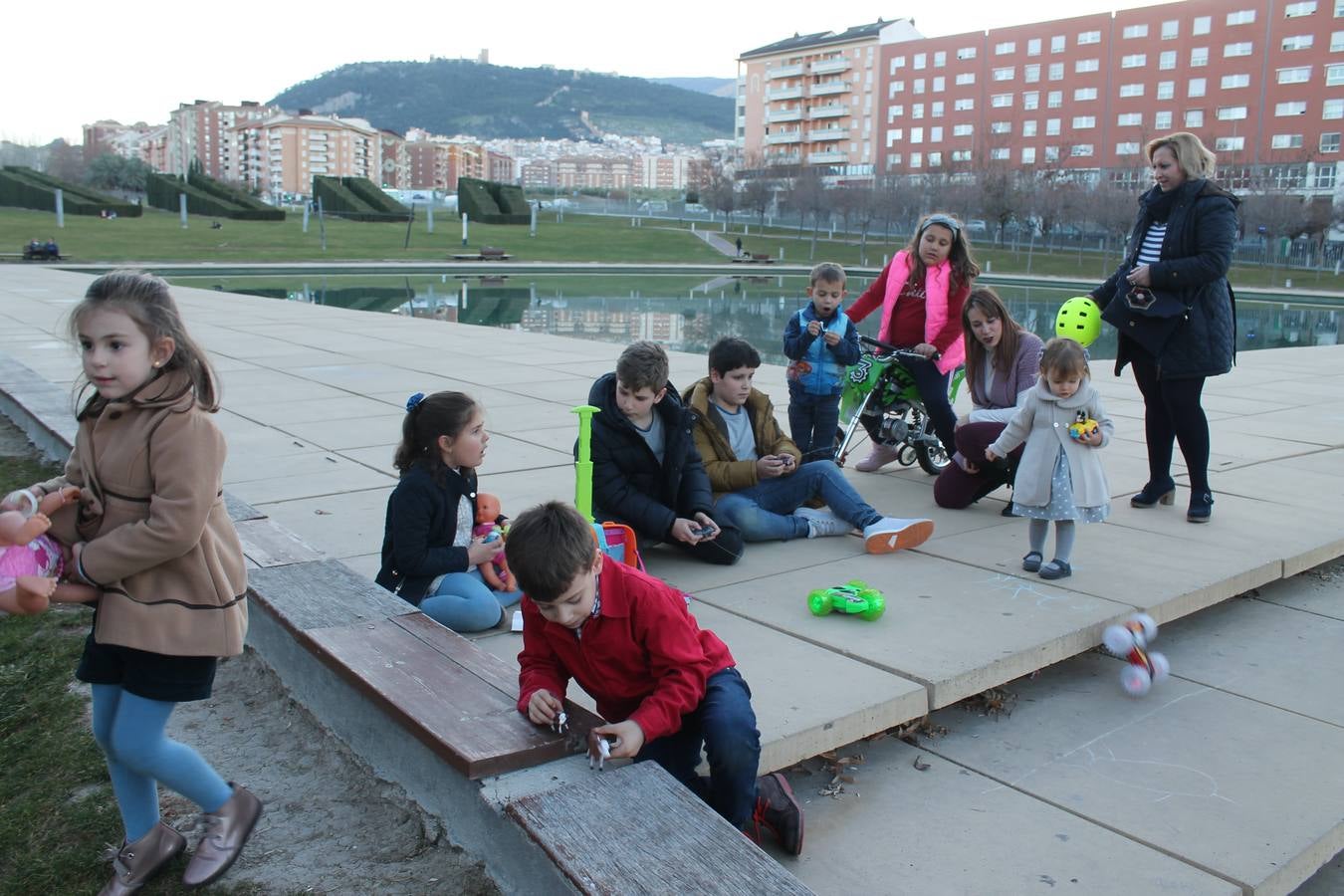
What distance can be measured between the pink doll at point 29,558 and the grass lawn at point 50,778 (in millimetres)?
804

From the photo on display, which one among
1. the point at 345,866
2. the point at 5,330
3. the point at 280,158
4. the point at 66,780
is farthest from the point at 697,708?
the point at 280,158

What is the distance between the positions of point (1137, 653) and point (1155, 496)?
2.42 m

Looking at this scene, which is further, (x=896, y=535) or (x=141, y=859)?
(x=896, y=535)

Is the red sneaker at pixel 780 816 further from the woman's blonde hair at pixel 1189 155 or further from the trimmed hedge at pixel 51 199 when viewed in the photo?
the trimmed hedge at pixel 51 199

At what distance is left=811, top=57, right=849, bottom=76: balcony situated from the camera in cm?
11056

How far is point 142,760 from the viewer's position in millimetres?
2873

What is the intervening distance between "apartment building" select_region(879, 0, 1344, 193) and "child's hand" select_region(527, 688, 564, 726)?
7282 cm

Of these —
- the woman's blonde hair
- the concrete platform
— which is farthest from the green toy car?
the woman's blonde hair

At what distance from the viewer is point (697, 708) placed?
117 inches

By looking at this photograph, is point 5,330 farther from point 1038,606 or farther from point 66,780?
point 1038,606

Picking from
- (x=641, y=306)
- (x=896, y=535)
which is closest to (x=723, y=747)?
(x=896, y=535)

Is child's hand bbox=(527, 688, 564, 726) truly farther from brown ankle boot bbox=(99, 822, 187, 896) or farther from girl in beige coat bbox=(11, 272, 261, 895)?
brown ankle boot bbox=(99, 822, 187, 896)

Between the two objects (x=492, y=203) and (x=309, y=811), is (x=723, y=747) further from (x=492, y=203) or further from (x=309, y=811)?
(x=492, y=203)

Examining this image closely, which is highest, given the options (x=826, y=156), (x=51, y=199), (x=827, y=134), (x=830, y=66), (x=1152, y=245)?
(x=830, y=66)
